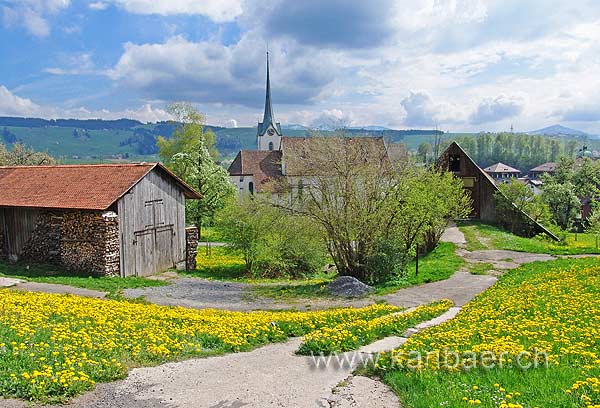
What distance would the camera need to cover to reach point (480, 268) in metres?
28.0

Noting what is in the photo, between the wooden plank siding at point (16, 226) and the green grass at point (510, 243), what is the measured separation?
28.4m

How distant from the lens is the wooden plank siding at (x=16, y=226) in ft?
88.4

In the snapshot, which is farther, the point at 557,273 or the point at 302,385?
the point at 557,273

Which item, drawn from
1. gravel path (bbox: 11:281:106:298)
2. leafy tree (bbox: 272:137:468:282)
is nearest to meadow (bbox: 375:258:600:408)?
leafy tree (bbox: 272:137:468:282)

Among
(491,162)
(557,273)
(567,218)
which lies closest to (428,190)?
(557,273)

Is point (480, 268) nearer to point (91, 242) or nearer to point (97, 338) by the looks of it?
point (91, 242)

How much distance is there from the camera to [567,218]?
59.2 m

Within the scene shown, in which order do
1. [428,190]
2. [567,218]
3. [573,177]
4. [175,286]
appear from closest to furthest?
1. [175,286]
2. [428,190]
3. [567,218]
4. [573,177]

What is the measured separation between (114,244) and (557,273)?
20987 millimetres

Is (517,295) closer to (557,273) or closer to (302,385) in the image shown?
(557,273)

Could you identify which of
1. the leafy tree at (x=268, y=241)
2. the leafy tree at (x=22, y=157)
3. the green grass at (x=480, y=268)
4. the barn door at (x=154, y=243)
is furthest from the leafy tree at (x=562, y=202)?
the leafy tree at (x=22, y=157)

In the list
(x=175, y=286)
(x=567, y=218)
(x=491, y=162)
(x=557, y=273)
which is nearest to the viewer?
(x=557, y=273)

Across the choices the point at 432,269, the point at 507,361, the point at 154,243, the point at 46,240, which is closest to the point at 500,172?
the point at 432,269

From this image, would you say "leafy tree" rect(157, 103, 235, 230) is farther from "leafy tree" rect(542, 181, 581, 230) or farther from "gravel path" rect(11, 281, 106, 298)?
"leafy tree" rect(542, 181, 581, 230)
